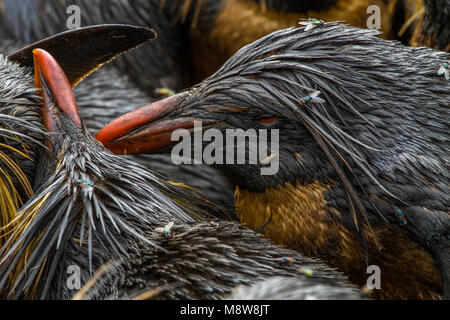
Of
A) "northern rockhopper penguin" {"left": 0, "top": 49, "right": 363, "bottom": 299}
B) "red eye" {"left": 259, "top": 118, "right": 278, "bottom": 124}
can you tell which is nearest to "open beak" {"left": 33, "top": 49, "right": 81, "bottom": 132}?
"northern rockhopper penguin" {"left": 0, "top": 49, "right": 363, "bottom": 299}

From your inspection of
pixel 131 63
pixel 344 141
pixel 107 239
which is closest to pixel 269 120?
pixel 344 141

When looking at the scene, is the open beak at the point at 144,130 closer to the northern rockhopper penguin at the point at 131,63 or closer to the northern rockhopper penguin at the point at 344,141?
the northern rockhopper penguin at the point at 344,141

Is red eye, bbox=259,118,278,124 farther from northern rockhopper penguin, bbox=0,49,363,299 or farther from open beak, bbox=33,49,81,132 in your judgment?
open beak, bbox=33,49,81,132

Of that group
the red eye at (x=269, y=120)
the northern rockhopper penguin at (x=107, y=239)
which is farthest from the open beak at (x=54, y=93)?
the red eye at (x=269, y=120)

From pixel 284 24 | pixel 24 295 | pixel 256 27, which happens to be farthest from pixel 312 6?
pixel 24 295

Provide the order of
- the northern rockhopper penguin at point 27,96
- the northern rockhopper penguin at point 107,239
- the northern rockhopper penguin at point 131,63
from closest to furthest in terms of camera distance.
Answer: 1. the northern rockhopper penguin at point 107,239
2. the northern rockhopper penguin at point 27,96
3. the northern rockhopper penguin at point 131,63
